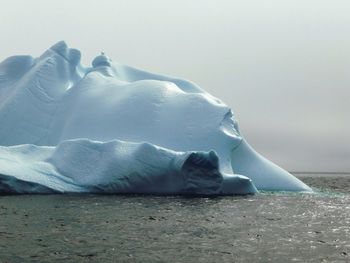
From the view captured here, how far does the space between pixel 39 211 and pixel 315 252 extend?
6.57 meters

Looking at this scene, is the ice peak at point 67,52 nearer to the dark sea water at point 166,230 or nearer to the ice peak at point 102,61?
the ice peak at point 102,61

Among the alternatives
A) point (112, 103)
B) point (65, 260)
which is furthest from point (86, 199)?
point (65, 260)

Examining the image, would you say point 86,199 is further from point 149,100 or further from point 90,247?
point 90,247

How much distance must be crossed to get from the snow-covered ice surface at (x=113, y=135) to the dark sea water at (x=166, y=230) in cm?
91

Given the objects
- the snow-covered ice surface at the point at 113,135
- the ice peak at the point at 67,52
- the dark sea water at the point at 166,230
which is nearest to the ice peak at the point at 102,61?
the snow-covered ice surface at the point at 113,135

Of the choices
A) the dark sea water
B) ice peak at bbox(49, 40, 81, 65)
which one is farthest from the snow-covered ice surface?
the dark sea water

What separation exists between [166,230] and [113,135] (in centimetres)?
910

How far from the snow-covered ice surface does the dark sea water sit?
91 centimetres

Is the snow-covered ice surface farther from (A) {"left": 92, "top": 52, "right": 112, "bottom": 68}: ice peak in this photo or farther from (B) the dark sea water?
(B) the dark sea water

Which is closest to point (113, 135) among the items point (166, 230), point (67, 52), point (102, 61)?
point (102, 61)

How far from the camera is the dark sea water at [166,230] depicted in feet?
27.5

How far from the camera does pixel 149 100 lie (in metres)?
19.7

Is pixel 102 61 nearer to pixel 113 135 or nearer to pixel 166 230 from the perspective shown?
pixel 113 135

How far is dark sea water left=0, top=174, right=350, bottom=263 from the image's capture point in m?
8.37
